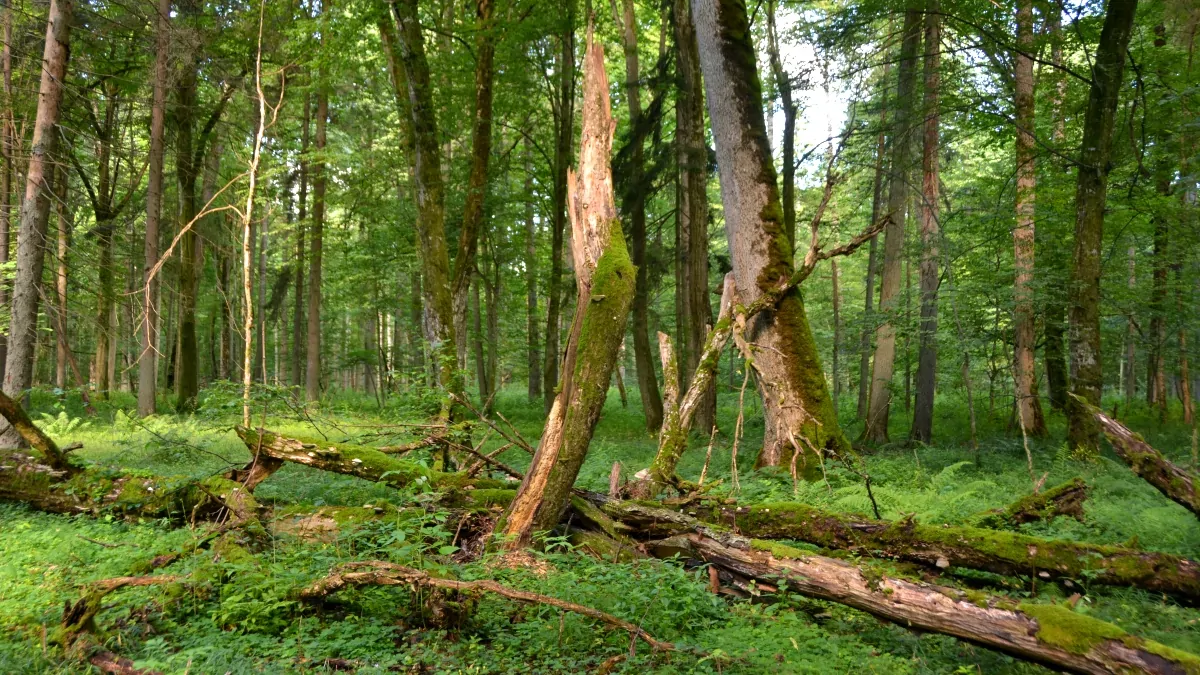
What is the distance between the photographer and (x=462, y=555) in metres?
5.25

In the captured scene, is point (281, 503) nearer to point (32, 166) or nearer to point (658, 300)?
point (32, 166)

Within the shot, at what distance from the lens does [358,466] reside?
20.3 ft

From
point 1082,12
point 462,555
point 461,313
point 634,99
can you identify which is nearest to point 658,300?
point 634,99

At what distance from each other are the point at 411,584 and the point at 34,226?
9.48m

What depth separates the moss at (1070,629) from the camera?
3.24m

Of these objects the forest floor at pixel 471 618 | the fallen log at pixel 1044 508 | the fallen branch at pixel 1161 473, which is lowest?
the forest floor at pixel 471 618

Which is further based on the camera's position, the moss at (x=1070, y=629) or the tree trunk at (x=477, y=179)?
the tree trunk at (x=477, y=179)

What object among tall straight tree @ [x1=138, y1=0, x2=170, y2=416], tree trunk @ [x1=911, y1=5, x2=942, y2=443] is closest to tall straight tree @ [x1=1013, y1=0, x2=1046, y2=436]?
tree trunk @ [x1=911, y1=5, x2=942, y2=443]

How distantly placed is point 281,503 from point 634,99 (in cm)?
1480

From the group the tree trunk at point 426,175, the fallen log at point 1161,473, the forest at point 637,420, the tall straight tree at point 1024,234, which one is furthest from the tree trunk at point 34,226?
the tall straight tree at point 1024,234

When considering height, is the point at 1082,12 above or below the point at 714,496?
above

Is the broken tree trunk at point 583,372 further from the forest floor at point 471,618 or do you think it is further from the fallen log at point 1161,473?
the fallen log at point 1161,473

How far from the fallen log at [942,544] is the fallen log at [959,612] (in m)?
0.49

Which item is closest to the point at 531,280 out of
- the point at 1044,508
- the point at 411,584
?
the point at 1044,508
